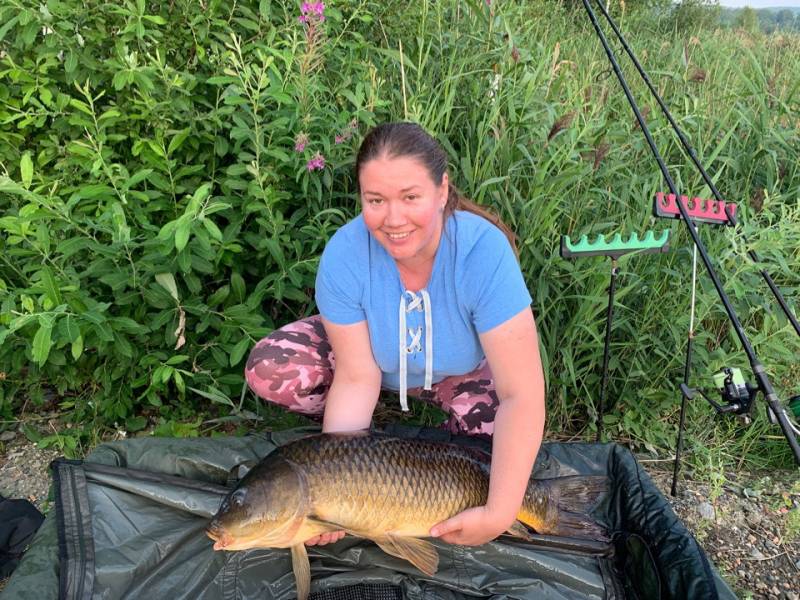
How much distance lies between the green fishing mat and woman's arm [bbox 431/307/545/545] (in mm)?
317

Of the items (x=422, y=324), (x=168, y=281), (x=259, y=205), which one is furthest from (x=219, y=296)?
(x=422, y=324)

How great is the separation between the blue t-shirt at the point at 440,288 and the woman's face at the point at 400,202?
5.3 inches

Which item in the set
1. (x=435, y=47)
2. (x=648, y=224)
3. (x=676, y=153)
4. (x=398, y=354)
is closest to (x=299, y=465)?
(x=398, y=354)

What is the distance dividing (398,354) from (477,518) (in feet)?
1.65

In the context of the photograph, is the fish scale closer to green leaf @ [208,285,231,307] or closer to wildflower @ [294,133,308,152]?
green leaf @ [208,285,231,307]

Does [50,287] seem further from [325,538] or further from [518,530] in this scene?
[518,530]

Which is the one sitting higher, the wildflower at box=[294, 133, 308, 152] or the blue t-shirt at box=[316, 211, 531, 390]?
the wildflower at box=[294, 133, 308, 152]

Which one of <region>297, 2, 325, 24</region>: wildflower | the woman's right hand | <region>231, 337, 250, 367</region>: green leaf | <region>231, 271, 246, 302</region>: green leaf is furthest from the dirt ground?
<region>297, 2, 325, 24</region>: wildflower

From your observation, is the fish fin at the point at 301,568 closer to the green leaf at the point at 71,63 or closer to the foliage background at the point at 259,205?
the foliage background at the point at 259,205

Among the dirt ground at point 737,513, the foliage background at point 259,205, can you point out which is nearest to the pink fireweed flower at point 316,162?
the foliage background at point 259,205

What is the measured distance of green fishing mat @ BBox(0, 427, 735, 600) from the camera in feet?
5.92

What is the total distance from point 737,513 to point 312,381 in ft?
5.07

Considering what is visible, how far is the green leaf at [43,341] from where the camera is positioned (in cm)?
184

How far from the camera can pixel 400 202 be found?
158cm
